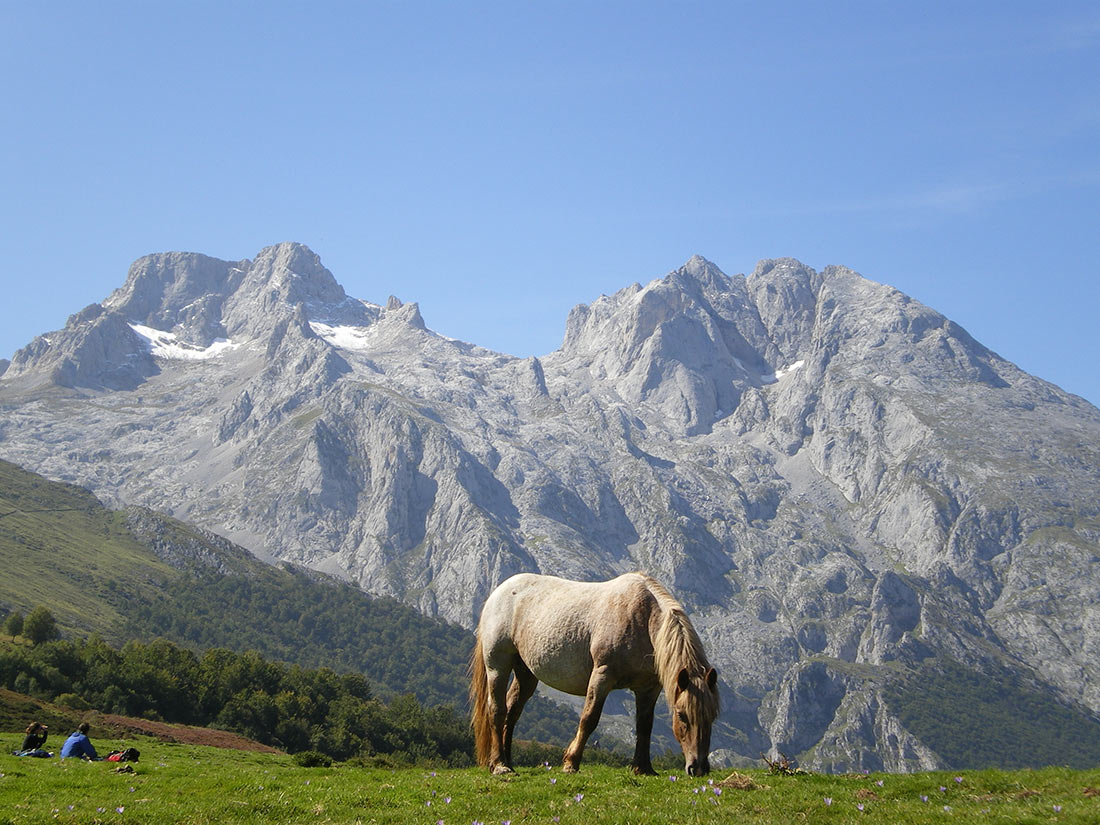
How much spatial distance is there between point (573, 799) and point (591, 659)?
16.0ft

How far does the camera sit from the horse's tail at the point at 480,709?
26.0 meters

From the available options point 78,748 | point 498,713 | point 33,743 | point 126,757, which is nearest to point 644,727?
point 498,713

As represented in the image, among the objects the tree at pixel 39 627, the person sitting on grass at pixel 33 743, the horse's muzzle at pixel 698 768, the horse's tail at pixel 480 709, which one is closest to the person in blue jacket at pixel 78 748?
the person sitting on grass at pixel 33 743

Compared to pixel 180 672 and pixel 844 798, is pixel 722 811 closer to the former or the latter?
pixel 844 798

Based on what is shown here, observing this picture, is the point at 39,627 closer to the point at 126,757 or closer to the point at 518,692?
the point at 126,757

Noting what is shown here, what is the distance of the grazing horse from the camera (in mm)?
21609

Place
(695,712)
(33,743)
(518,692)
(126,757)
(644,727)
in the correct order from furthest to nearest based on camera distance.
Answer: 1. (33,743)
2. (126,757)
3. (518,692)
4. (644,727)
5. (695,712)

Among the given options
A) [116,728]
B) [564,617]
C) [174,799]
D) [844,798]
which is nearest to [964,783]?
[844,798]

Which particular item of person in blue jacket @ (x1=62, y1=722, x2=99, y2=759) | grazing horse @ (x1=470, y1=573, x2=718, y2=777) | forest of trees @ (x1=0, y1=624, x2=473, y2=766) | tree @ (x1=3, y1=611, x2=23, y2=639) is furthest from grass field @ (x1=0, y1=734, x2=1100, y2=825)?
tree @ (x1=3, y1=611, x2=23, y2=639)

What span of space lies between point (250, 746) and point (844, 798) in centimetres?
8578

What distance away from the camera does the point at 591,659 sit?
23.9 metres

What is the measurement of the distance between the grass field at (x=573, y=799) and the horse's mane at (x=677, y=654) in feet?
6.06

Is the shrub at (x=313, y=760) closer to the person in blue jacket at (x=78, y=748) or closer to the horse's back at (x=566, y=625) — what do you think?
the person in blue jacket at (x=78, y=748)

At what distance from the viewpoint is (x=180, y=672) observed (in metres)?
129
